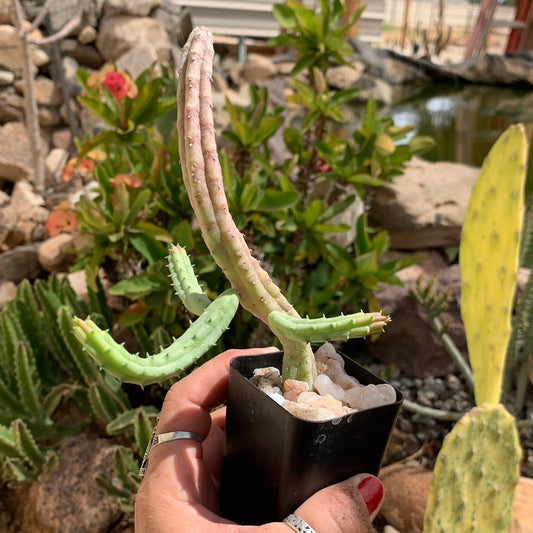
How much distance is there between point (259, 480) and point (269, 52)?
479cm

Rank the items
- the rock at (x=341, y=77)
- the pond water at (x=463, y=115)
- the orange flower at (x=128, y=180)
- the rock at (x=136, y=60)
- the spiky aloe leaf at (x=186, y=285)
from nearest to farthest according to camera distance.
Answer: the spiky aloe leaf at (x=186, y=285) < the orange flower at (x=128, y=180) < the rock at (x=136, y=60) < the pond water at (x=463, y=115) < the rock at (x=341, y=77)

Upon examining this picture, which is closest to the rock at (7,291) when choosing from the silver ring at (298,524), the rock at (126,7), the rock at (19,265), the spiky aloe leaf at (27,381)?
the rock at (19,265)

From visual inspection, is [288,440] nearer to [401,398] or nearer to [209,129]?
[401,398]

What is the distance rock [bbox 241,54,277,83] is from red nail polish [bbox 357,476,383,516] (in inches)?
159

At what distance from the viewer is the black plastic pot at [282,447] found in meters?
0.50

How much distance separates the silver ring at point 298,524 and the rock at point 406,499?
0.64m

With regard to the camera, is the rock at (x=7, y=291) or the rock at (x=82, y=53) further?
the rock at (x=82, y=53)

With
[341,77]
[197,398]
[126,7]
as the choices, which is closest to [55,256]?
[197,398]

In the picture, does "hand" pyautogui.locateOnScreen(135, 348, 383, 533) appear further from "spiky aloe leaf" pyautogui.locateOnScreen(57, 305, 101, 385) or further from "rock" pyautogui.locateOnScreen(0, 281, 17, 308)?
"rock" pyautogui.locateOnScreen(0, 281, 17, 308)

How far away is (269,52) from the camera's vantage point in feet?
16.0

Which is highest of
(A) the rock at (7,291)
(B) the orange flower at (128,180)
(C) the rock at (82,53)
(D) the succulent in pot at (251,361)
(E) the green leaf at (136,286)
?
(D) the succulent in pot at (251,361)

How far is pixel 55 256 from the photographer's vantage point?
194cm

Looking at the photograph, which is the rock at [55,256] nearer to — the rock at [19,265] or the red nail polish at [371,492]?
the rock at [19,265]

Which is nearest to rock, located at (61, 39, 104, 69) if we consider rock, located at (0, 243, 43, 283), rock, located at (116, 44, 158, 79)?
rock, located at (116, 44, 158, 79)
